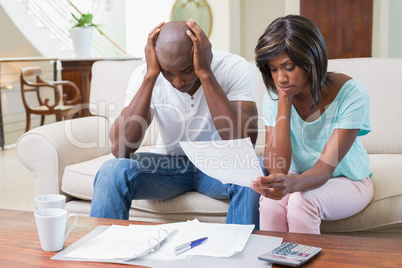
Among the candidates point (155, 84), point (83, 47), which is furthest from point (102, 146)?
point (83, 47)

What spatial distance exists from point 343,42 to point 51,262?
4.25 meters

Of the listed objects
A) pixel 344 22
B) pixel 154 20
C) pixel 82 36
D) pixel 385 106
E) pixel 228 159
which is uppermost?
pixel 154 20

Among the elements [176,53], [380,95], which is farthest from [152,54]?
[380,95]

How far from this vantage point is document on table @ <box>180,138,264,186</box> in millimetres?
1242

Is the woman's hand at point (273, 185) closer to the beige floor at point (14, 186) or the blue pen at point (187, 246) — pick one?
the blue pen at point (187, 246)

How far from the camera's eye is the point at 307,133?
1.58 m

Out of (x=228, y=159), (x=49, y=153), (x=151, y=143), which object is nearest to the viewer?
(x=228, y=159)

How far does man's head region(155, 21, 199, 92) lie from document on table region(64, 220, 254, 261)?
57cm

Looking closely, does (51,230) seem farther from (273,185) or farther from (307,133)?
(307,133)

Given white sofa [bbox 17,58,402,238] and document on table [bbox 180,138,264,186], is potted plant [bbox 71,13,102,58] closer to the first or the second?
white sofa [bbox 17,58,402,238]

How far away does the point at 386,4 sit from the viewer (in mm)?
4684

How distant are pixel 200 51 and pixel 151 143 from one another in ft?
2.86

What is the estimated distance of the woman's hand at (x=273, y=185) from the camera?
1.28 m

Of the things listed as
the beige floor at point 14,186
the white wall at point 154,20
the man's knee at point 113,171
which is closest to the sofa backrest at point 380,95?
the man's knee at point 113,171
